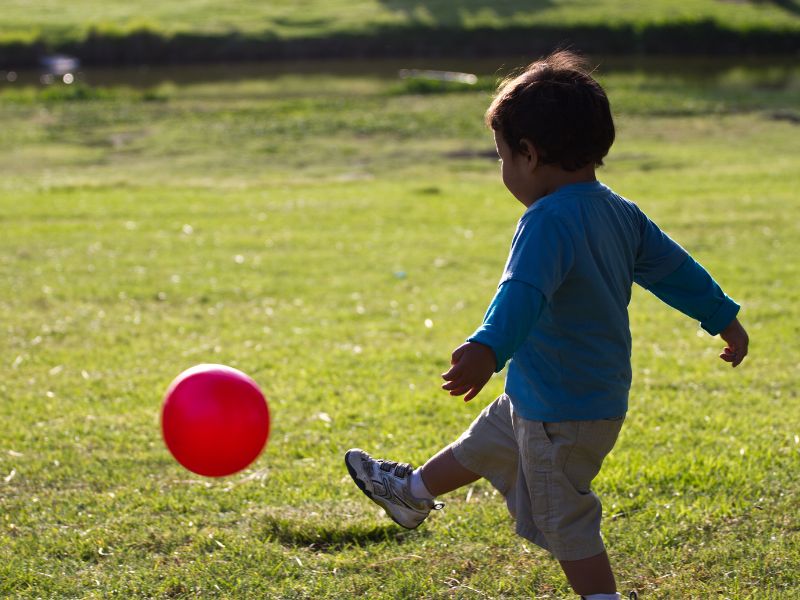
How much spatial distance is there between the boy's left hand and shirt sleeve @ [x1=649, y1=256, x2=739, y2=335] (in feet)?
3.09

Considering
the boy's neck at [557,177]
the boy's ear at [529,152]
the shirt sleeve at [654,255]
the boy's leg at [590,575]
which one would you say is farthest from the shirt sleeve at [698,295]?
the boy's leg at [590,575]

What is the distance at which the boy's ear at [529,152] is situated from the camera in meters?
3.06

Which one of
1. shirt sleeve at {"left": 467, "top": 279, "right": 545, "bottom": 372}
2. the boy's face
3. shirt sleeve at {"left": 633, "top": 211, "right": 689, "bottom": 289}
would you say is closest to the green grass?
shirt sleeve at {"left": 633, "top": 211, "right": 689, "bottom": 289}

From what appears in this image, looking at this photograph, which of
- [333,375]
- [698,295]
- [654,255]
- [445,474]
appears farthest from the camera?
[333,375]

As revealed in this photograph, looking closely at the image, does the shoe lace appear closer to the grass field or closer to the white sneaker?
the white sneaker

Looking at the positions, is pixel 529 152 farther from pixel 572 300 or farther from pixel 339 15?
pixel 339 15

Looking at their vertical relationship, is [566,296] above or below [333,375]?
above

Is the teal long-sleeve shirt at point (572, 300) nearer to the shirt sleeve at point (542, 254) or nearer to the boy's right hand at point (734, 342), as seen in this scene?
the shirt sleeve at point (542, 254)

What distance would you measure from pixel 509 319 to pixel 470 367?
0.17m

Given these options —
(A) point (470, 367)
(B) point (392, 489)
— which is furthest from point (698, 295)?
(B) point (392, 489)

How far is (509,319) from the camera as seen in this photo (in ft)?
9.21

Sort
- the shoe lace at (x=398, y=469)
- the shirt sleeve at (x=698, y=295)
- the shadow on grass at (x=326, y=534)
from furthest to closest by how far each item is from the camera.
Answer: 1. the shadow on grass at (x=326, y=534)
2. the shoe lace at (x=398, y=469)
3. the shirt sleeve at (x=698, y=295)

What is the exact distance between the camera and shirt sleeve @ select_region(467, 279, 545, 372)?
9.12 feet

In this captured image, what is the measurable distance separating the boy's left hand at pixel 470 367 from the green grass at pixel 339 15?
1316 inches
